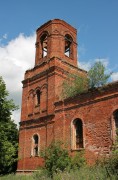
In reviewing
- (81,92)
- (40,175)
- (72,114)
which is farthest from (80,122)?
(40,175)

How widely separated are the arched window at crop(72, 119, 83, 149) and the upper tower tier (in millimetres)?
7318

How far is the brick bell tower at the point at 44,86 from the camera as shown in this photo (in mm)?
20594

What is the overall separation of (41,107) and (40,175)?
330 inches

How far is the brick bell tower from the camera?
20594mm

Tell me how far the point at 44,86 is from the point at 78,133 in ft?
20.2

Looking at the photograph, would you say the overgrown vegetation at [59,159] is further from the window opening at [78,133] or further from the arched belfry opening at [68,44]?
the arched belfry opening at [68,44]

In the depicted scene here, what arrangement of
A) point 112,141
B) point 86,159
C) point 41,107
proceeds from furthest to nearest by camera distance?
1. point 41,107
2. point 86,159
3. point 112,141

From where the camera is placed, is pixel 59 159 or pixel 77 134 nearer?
pixel 59 159

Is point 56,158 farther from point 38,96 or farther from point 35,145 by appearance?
point 38,96

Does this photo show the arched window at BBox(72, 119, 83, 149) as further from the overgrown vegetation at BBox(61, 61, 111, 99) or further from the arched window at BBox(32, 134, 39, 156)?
the arched window at BBox(32, 134, 39, 156)

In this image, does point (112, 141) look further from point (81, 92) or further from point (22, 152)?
point (22, 152)

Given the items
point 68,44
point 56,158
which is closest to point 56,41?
point 68,44

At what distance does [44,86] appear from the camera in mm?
22125

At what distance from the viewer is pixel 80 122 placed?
1759cm
